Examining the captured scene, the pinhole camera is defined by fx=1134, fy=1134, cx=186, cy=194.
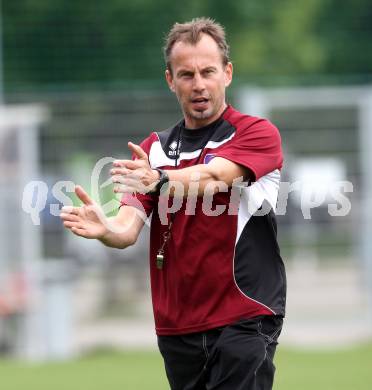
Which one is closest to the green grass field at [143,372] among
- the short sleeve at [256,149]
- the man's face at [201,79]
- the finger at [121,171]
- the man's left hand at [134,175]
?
the short sleeve at [256,149]

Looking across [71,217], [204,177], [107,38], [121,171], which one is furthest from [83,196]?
[107,38]

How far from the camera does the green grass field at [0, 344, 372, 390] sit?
10.1 meters

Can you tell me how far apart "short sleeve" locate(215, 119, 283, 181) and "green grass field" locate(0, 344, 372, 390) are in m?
4.86

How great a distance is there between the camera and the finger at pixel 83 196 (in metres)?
4.81

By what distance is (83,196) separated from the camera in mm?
4891

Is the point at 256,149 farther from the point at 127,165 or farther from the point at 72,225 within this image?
the point at 72,225

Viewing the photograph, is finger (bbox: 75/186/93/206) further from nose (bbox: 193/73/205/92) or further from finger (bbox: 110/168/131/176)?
nose (bbox: 193/73/205/92)

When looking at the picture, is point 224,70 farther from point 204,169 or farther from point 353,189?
point 353,189

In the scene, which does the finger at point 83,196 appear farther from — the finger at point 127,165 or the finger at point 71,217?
the finger at point 127,165

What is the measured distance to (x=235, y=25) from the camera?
18.0 m

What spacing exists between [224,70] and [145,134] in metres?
9.24

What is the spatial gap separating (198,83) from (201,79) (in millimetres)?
26

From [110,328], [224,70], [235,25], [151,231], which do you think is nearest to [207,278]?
[151,231]

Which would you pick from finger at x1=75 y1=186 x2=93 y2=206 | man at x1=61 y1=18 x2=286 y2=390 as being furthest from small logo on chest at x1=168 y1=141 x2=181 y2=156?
finger at x1=75 y1=186 x2=93 y2=206
